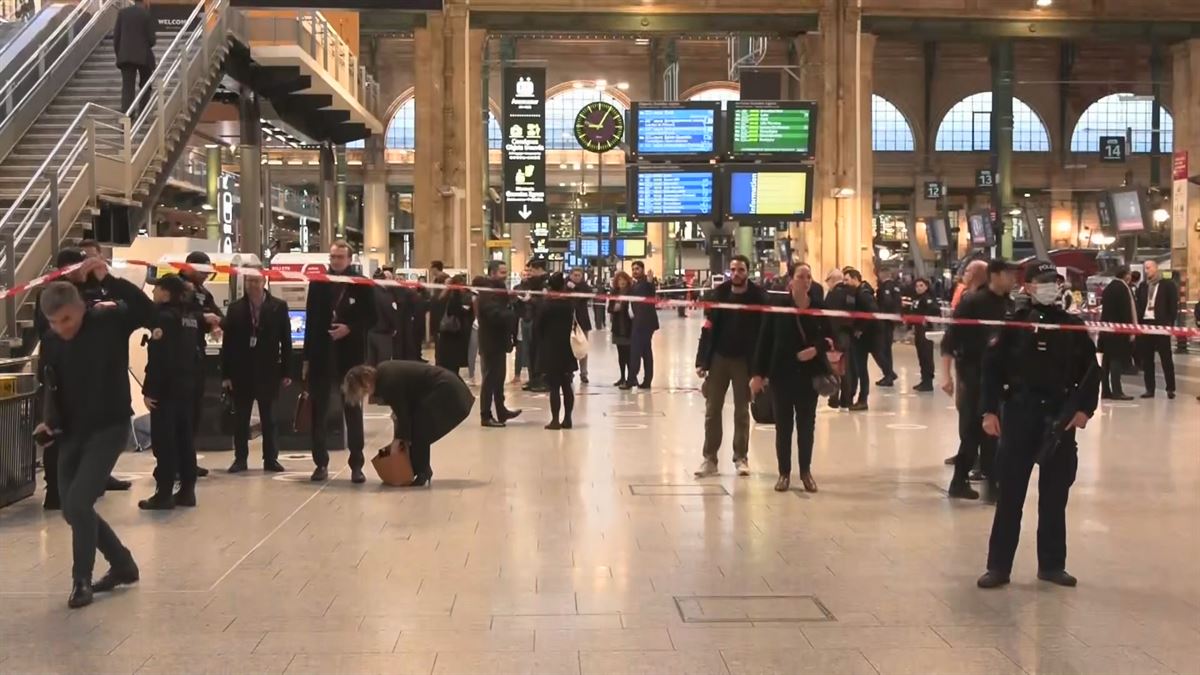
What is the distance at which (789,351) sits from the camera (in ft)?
29.0

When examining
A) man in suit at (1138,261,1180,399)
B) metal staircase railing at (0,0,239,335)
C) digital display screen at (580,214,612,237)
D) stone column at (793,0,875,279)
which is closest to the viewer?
metal staircase railing at (0,0,239,335)

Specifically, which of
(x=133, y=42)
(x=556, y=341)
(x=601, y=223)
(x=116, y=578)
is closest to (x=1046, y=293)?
(x=116, y=578)

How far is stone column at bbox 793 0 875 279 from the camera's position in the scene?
96.8 ft

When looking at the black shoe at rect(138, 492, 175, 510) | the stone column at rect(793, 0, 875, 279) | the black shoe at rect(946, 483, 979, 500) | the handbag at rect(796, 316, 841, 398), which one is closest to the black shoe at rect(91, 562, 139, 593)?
the black shoe at rect(138, 492, 175, 510)

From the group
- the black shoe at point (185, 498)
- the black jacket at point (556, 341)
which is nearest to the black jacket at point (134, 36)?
the black jacket at point (556, 341)

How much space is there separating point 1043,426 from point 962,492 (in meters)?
2.64

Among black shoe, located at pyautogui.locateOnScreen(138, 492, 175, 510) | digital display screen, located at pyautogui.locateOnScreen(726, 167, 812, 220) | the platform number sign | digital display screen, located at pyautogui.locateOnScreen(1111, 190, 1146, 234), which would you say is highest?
the platform number sign

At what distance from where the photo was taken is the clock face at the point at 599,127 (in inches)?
1142

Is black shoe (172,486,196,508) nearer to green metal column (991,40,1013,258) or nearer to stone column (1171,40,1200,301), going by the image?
stone column (1171,40,1200,301)

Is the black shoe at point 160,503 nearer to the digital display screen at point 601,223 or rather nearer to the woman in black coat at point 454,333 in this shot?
the woman in black coat at point 454,333

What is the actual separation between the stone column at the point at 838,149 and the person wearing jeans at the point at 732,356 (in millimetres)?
20258

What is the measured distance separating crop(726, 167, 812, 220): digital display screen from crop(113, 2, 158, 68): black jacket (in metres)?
7.23

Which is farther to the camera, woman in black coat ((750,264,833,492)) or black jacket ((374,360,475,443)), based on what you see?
black jacket ((374,360,475,443))

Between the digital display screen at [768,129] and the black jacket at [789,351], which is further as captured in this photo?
the digital display screen at [768,129]
